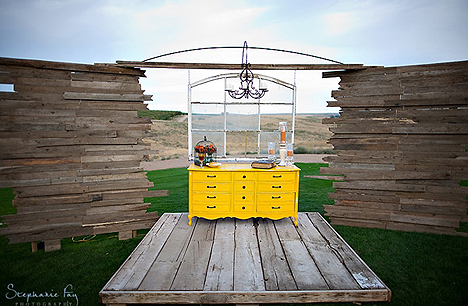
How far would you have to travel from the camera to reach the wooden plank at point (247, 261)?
9.43ft

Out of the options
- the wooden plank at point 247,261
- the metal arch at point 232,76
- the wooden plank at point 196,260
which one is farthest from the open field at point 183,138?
the wooden plank at point 196,260

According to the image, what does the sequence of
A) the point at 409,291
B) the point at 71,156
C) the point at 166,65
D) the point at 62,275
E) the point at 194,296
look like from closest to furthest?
the point at 194,296 < the point at 409,291 < the point at 62,275 < the point at 71,156 < the point at 166,65

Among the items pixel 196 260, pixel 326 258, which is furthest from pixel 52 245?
pixel 326 258

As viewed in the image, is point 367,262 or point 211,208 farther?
point 211,208

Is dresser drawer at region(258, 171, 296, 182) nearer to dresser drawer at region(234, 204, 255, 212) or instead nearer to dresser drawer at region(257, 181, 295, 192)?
dresser drawer at region(257, 181, 295, 192)

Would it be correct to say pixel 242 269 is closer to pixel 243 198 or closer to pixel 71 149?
pixel 243 198

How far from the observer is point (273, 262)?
3.40 meters

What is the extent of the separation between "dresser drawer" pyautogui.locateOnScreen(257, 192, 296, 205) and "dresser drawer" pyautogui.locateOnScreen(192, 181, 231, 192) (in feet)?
1.87

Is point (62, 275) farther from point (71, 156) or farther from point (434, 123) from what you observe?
point (434, 123)

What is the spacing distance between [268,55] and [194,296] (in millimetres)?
5368

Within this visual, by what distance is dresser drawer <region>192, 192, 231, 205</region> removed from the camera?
4.51 m

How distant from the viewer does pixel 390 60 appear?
264 inches

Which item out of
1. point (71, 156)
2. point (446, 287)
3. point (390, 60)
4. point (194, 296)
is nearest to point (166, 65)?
point (71, 156)

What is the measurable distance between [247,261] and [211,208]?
52.5 inches
